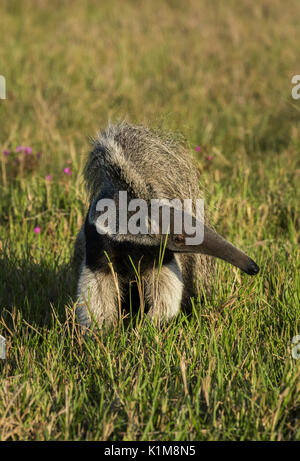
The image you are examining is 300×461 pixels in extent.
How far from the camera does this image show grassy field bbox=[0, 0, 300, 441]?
291 cm

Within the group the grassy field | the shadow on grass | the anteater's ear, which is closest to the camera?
the grassy field

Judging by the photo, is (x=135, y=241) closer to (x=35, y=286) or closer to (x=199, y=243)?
(x=199, y=243)

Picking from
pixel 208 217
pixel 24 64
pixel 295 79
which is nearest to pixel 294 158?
pixel 295 79

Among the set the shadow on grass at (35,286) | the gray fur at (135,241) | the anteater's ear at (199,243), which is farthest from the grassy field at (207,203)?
the anteater's ear at (199,243)

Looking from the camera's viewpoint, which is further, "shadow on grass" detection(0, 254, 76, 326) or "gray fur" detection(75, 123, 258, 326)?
"shadow on grass" detection(0, 254, 76, 326)

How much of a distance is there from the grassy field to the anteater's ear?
1.39 feet

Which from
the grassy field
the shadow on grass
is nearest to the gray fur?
the grassy field

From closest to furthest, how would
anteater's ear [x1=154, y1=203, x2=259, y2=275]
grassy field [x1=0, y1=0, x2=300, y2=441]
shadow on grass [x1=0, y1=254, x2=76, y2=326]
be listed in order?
1. grassy field [x1=0, y1=0, x2=300, y2=441]
2. anteater's ear [x1=154, y1=203, x2=259, y2=275]
3. shadow on grass [x1=0, y1=254, x2=76, y2=326]

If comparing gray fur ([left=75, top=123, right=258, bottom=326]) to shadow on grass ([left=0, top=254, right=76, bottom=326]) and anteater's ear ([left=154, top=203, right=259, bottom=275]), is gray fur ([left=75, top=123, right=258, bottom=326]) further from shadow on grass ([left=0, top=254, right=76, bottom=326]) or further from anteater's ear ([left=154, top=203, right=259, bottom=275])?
shadow on grass ([left=0, top=254, right=76, bottom=326])

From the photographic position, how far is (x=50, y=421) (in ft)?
9.40

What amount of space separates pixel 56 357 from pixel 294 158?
4.04 m

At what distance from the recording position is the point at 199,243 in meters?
3.25

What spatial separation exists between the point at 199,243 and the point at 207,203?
1191 millimetres

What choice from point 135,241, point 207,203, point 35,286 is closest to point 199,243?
point 135,241
